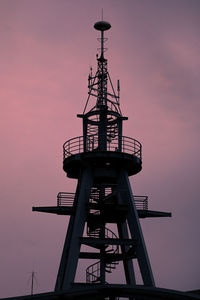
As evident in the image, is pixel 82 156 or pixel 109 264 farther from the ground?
pixel 82 156

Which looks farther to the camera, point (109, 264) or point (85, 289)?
point (109, 264)

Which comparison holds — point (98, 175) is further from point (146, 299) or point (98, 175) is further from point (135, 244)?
point (146, 299)

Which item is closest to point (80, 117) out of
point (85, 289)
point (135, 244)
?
point (135, 244)

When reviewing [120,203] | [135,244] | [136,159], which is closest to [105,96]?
[136,159]

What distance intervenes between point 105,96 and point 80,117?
3.25 meters

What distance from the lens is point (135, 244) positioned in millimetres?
43156

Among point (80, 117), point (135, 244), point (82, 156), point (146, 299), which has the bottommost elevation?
point (146, 299)

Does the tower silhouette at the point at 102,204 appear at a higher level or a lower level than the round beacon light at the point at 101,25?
lower

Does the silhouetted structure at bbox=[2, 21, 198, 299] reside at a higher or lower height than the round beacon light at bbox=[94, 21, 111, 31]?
lower

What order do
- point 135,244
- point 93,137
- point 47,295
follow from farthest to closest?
point 93,137
point 135,244
point 47,295

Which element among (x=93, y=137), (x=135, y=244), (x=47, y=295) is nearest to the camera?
(x=47, y=295)

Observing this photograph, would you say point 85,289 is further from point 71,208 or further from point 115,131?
point 115,131

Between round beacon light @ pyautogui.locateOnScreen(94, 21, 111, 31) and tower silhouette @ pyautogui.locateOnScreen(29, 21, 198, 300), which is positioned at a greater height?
round beacon light @ pyautogui.locateOnScreen(94, 21, 111, 31)

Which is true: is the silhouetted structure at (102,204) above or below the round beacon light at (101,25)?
below
